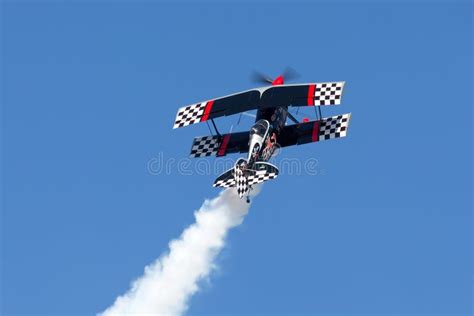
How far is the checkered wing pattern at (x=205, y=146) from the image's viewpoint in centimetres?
4081

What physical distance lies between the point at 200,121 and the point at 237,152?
6.02ft

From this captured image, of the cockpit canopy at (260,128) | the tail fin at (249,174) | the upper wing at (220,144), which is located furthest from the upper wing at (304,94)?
the tail fin at (249,174)

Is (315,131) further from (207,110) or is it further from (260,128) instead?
(207,110)

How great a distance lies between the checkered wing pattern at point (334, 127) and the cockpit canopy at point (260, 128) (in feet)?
7.59

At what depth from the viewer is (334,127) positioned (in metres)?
39.9

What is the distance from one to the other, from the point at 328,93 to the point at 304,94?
965 millimetres

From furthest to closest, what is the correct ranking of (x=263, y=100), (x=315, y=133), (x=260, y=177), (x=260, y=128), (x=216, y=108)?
(x=216, y=108) → (x=315, y=133) → (x=263, y=100) → (x=260, y=128) → (x=260, y=177)

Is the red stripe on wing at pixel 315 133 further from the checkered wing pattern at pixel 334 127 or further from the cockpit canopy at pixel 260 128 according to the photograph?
the cockpit canopy at pixel 260 128

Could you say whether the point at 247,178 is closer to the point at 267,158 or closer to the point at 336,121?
the point at 267,158

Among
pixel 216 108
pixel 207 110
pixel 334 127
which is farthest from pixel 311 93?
pixel 207 110

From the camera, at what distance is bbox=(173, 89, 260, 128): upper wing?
39.8 metres

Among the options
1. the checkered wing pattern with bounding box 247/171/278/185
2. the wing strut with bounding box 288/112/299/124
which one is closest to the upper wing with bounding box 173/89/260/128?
the wing strut with bounding box 288/112/299/124

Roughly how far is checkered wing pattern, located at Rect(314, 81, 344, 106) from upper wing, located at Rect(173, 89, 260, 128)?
2.28m

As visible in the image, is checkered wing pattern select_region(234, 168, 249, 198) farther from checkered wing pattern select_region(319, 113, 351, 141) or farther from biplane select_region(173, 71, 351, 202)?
checkered wing pattern select_region(319, 113, 351, 141)
